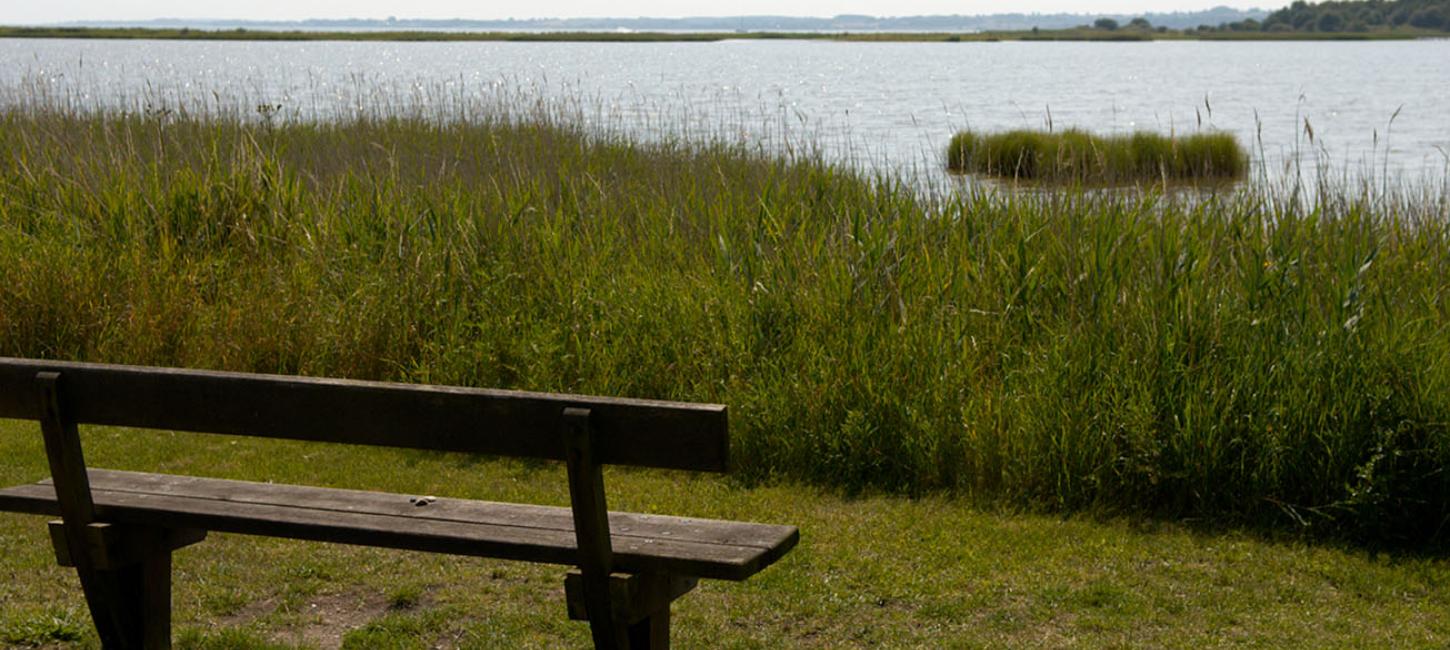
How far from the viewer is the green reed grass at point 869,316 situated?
5586mm

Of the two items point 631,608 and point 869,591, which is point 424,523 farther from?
point 869,591

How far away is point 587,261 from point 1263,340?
11.5 ft

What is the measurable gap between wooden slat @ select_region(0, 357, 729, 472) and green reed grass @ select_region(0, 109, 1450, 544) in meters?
3.28

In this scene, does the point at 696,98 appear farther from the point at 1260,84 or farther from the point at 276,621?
the point at 276,621

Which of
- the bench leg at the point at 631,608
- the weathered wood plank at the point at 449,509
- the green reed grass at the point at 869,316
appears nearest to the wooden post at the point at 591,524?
the bench leg at the point at 631,608

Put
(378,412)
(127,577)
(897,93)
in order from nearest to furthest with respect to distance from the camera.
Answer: (378,412)
(127,577)
(897,93)

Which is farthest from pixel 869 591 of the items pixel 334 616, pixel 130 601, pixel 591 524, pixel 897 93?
pixel 897 93

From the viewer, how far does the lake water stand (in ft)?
61.7

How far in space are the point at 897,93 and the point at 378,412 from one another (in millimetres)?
47710

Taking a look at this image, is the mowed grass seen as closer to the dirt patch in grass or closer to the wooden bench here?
the dirt patch in grass

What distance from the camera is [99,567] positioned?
351 centimetres

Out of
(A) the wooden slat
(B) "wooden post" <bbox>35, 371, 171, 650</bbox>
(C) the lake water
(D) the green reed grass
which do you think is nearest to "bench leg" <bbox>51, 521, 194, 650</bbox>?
(B) "wooden post" <bbox>35, 371, 171, 650</bbox>

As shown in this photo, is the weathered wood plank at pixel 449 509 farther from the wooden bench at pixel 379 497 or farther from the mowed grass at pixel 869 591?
the mowed grass at pixel 869 591

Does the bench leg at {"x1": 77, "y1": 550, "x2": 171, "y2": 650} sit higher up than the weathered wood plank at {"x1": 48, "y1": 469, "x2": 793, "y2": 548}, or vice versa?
the weathered wood plank at {"x1": 48, "y1": 469, "x2": 793, "y2": 548}
